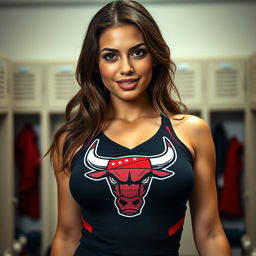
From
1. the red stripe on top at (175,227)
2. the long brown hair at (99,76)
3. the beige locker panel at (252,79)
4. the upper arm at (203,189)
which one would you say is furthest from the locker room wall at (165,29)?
the red stripe on top at (175,227)

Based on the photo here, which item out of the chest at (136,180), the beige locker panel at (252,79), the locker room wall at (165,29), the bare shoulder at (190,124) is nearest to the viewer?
the chest at (136,180)

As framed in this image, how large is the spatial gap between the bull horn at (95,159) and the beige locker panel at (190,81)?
273 cm

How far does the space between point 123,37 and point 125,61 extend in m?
0.08

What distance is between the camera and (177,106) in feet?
4.86

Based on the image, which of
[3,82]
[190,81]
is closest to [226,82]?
[190,81]

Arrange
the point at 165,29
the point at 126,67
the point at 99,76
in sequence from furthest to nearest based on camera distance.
→ 1. the point at 165,29
2. the point at 99,76
3. the point at 126,67

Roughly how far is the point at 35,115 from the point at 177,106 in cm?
324

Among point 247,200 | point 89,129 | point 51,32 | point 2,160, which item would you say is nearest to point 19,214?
point 2,160

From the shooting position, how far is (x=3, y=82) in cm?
370

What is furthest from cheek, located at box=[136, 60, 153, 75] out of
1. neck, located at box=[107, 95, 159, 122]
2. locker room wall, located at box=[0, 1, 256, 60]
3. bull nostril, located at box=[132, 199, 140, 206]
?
locker room wall, located at box=[0, 1, 256, 60]

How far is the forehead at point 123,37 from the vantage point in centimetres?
131

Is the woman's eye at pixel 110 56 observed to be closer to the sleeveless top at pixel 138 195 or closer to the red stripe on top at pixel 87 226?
the sleeveless top at pixel 138 195

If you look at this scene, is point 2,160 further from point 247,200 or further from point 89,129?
point 89,129

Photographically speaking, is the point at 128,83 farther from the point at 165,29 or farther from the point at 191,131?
the point at 165,29
